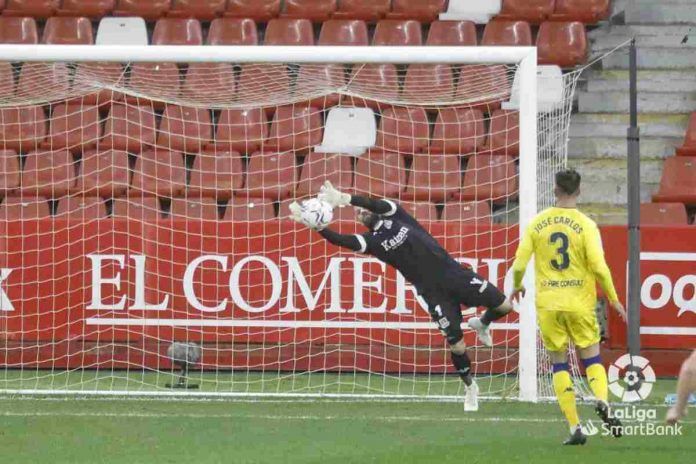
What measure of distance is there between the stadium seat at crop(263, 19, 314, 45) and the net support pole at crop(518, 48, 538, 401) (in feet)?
14.8

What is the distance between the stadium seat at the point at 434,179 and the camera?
1397cm

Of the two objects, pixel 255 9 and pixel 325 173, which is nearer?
pixel 325 173

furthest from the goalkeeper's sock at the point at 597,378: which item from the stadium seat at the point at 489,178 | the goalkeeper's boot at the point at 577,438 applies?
the stadium seat at the point at 489,178

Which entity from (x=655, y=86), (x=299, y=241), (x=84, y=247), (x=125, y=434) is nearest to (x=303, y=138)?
(x=299, y=241)

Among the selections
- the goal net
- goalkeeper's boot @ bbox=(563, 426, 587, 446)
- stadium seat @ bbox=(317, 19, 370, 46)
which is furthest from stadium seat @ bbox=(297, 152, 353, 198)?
goalkeeper's boot @ bbox=(563, 426, 587, 446)

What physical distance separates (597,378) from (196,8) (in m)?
8.80

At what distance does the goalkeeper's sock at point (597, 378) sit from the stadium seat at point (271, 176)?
5184 millimetres

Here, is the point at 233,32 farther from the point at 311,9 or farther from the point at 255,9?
the point at 311,9

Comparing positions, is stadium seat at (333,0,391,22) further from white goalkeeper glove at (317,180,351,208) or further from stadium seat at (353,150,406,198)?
white goalkeeper glove at (317,180,351,208)

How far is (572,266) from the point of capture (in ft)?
30.3

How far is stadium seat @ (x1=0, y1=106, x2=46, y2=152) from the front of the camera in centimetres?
1421

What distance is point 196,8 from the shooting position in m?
16.6

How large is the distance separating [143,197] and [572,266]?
580 cm


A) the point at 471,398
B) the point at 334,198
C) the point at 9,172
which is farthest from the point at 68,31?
the point at 471,398
